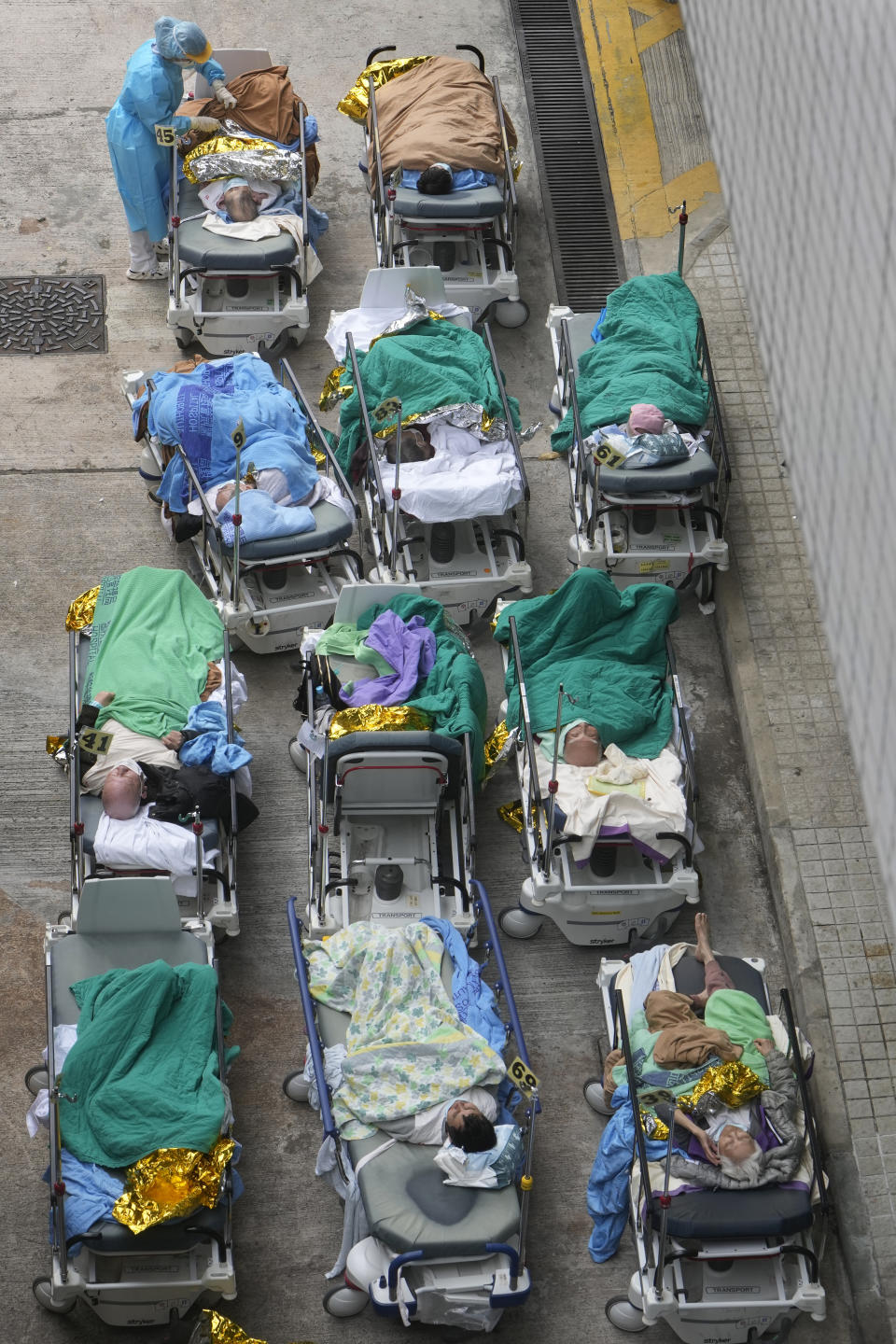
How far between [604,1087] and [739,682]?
2989 mm

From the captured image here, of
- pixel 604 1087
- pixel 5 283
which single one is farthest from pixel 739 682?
pixel 5 283

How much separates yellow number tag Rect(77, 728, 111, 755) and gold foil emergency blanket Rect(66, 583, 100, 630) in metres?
0.99

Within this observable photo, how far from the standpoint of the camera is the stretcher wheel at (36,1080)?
1048 cm

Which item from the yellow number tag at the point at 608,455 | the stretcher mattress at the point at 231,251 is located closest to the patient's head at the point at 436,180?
the stretcher mattress at the point at 231,251

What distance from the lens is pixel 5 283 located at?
15062 mm

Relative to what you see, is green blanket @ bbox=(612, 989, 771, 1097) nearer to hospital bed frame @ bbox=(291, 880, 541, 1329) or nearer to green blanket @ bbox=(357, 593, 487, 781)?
hospital bed frame @ bbox=(291, 880, 541, 1329)

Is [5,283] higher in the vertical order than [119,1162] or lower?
higher

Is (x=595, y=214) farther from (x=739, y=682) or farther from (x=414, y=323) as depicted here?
(x=739, y=682)

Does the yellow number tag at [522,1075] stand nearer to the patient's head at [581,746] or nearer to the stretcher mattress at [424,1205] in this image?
the stretcher mattress at [424,1205]

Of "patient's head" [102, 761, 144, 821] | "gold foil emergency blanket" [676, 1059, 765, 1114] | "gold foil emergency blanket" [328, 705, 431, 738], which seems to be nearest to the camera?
"gold foil emergency blanket" [676, 1059, 765, 1114]

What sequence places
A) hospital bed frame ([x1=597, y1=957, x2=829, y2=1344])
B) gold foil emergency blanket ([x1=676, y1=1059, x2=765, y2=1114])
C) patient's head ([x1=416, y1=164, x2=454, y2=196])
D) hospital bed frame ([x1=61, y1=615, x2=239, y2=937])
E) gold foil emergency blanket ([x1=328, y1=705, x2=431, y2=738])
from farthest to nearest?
patient's head ([x1=416, y1=164, x2=454, y2=196])
gold foil emergency blanket ([x1=328, y1=705, x2=431, y2=738])
hospital bed frame ([x1=61, y1=615, x2=239, y2=937])
gold foil emergency blanket ([x1=676, y1=1059, x2=765, y2=1114])
hospital bed frame ([x1=597, y1=957, x2=829, y2=1344])

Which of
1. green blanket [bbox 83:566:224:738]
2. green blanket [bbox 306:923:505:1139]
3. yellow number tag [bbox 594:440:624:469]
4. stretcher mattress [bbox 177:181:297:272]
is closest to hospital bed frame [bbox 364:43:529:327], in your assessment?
stretcher mattress [bbox 177:181:297:272]

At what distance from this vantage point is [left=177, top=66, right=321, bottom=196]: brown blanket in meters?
15.1

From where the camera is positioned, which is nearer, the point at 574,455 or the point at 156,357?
the point at 574,455
